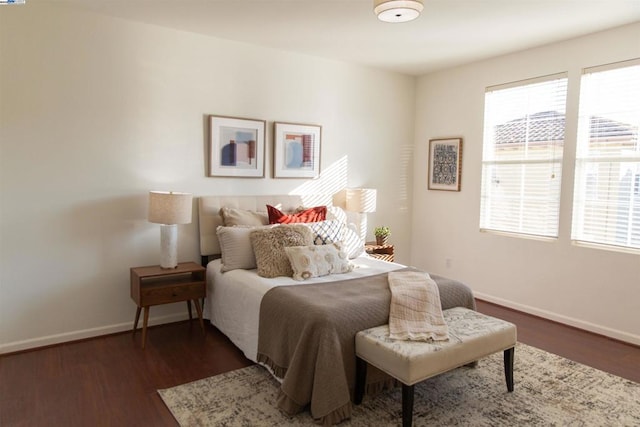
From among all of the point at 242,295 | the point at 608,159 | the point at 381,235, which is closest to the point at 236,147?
the point at 242,295

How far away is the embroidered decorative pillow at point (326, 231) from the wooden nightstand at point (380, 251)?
819 mm

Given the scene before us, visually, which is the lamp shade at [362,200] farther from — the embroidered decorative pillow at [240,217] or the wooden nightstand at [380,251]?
the embroidered decorative pillow at [240,217]

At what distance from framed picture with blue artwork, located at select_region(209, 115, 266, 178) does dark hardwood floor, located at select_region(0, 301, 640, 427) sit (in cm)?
147

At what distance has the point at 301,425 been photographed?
2295 mm

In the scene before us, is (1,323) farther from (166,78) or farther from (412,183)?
(412,183)

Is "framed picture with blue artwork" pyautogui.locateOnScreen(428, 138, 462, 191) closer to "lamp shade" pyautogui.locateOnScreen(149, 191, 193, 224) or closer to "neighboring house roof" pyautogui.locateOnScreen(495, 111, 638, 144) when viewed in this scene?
"neighboring house roof" pyautogui.locateOnScreen(495, 111, 638, 144)

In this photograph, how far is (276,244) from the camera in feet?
11.0

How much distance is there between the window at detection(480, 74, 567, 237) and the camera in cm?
403

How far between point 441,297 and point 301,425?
128cm

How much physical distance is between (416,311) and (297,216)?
5.60ft

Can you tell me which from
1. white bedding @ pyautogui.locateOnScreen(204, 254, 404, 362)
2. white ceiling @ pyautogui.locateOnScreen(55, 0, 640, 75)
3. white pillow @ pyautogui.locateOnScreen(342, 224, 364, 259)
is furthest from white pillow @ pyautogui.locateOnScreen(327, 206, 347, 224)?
white ceiling @ pyautogui.locateOnScreen(55, 0, 640, 75)

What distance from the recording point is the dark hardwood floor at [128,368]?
2387mm

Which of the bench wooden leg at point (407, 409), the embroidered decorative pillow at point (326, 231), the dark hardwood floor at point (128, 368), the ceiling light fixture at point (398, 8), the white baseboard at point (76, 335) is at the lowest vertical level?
the dark hardwood floor at point (128, 368)

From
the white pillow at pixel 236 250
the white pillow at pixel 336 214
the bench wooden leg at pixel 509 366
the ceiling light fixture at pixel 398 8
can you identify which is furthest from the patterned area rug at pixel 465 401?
the ceiling light fixture at pixel 398 8
